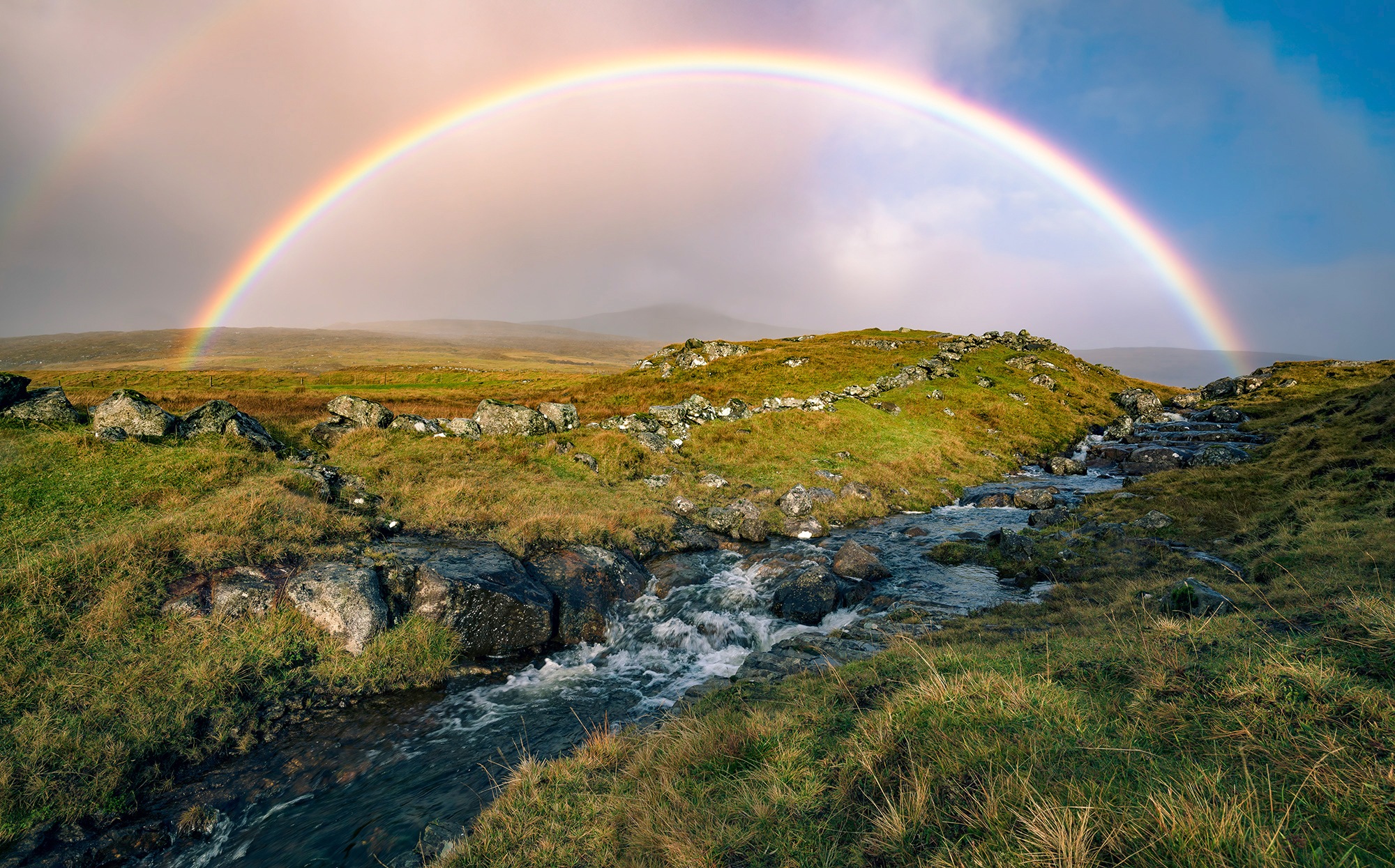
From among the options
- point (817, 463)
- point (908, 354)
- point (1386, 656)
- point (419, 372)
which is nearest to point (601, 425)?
point (817, 463)

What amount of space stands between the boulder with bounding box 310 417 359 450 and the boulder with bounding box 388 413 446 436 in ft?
5.73

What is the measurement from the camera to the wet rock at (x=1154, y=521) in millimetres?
18641

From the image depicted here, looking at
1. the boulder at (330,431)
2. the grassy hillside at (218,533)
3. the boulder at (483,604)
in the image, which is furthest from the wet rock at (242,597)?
the boulder at (330,431)

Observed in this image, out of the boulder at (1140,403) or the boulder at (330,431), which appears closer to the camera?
the boulder at (330,431)

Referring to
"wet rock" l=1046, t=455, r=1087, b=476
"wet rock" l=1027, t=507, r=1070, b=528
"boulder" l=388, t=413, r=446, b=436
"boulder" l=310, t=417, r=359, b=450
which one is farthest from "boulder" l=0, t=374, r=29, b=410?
"wet rock" l=1046, t=455, r=1087, b=476

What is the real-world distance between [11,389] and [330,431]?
9110mm

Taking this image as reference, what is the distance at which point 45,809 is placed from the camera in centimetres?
728

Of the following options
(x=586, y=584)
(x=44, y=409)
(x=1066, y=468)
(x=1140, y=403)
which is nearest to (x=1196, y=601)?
(x=586, y=584)

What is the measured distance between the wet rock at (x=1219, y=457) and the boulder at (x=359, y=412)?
4386cm

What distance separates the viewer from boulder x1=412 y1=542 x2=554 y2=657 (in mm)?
12742

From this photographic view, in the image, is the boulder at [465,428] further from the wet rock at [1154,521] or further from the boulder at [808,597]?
the wet rock at [1154,521]

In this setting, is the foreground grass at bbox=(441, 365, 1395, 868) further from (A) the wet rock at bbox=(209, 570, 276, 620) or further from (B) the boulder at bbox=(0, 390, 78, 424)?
(B) the boulder at bbox=(0, 390, 78, 424)

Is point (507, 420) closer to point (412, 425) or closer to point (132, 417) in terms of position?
point (412, 425)

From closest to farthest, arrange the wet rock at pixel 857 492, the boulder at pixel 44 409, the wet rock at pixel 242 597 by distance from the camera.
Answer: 1. the wet rock at pixel 242 597
2. the boulder at pixel 44 409
3. the wet rock at pixel 857 492
